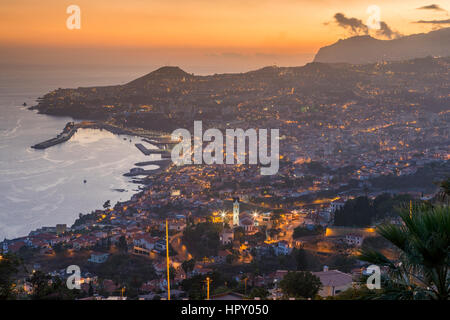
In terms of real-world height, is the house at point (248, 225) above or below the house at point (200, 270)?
above

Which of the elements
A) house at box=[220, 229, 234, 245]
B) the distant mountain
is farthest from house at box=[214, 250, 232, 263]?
the distant mountain

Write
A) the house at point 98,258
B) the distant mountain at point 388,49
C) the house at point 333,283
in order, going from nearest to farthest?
the house at point 333,283 < the house at point 98,258 < the distant mountain at point 388,49

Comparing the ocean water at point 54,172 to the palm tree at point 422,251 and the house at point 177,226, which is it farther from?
the palm tree at point 422,251

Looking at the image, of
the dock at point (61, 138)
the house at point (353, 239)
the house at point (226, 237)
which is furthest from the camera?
the dock at point (61, 138)

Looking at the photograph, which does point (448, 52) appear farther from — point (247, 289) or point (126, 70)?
point (126, 70)

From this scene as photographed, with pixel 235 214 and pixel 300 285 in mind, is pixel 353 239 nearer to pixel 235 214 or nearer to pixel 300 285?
pixel 235 214

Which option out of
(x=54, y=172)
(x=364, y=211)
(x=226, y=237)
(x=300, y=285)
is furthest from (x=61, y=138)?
(x=300, y=285)

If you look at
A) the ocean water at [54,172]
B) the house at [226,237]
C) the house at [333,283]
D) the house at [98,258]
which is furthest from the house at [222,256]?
the ocean water at [54,172]
